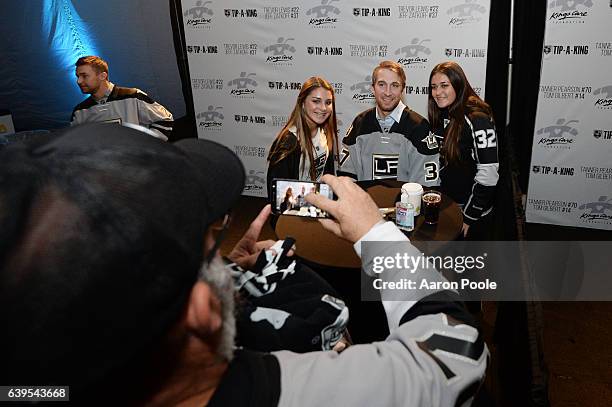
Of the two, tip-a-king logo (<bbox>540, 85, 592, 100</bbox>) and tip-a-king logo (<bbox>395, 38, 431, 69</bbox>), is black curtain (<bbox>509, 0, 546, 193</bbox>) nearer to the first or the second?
tip-a-king logo (<bbox>540, 85, 592, 100</bbox>)

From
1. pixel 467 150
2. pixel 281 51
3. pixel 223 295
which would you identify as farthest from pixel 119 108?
pixel 223 295

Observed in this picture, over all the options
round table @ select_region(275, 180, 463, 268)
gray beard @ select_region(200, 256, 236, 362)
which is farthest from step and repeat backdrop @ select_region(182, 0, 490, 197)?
gray beard @ select_region(200, 256, 236, 362)

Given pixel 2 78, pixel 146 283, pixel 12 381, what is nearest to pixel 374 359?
pixel 146 283

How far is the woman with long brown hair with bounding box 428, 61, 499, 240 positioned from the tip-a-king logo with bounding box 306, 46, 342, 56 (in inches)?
62.0

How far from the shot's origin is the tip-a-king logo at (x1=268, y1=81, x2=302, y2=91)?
5.34 meters

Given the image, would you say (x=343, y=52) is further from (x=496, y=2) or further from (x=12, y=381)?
(x=12, y=381)

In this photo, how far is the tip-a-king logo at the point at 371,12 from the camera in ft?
15.7

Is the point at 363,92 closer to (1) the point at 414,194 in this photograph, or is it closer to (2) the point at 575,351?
(1) the point at 414,194

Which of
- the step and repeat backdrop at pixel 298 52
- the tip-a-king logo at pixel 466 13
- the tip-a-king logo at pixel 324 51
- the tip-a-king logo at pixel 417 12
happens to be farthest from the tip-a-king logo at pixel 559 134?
the tip-a-king logo at pixel 324 51

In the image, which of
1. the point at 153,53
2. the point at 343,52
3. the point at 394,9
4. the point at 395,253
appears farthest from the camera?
the point at 153,53

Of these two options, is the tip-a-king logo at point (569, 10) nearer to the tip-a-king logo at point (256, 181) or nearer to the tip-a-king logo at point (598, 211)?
the tip-a-king logo at point (598, 211)

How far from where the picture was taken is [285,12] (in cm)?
514

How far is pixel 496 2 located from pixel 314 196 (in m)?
3.89

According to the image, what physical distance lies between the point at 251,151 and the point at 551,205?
3.18m
